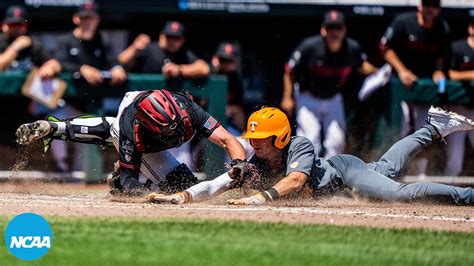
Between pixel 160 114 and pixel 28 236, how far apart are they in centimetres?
221

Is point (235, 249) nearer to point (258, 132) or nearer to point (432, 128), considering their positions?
point (258, 132)

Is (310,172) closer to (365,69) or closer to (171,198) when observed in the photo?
(171,198)

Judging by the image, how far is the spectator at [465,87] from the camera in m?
12.8

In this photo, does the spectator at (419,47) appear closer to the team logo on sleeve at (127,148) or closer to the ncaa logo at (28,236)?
the team logo on sleeve at (127,148)

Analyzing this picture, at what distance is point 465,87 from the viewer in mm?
12805

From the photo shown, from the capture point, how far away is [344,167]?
9562mm

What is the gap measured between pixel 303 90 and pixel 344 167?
329 cm

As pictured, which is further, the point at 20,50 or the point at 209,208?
the point at 20,50

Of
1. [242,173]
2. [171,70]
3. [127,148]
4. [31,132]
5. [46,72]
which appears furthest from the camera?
[171,70]

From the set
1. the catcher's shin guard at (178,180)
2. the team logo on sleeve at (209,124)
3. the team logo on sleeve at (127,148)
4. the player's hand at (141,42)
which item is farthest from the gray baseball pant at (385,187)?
the player's hand at (141,42)

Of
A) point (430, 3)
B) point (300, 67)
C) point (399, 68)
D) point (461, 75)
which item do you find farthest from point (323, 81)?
point (461, 75)

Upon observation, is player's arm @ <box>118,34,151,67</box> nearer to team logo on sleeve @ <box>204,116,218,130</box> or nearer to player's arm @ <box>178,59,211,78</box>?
player's arm @ <box>178,59,211,78</box>

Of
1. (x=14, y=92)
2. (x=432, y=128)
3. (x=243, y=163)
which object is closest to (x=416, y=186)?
(x=432, y=128)

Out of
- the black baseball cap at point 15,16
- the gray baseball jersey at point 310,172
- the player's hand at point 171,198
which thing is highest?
the black baseball cap at point 15,16
